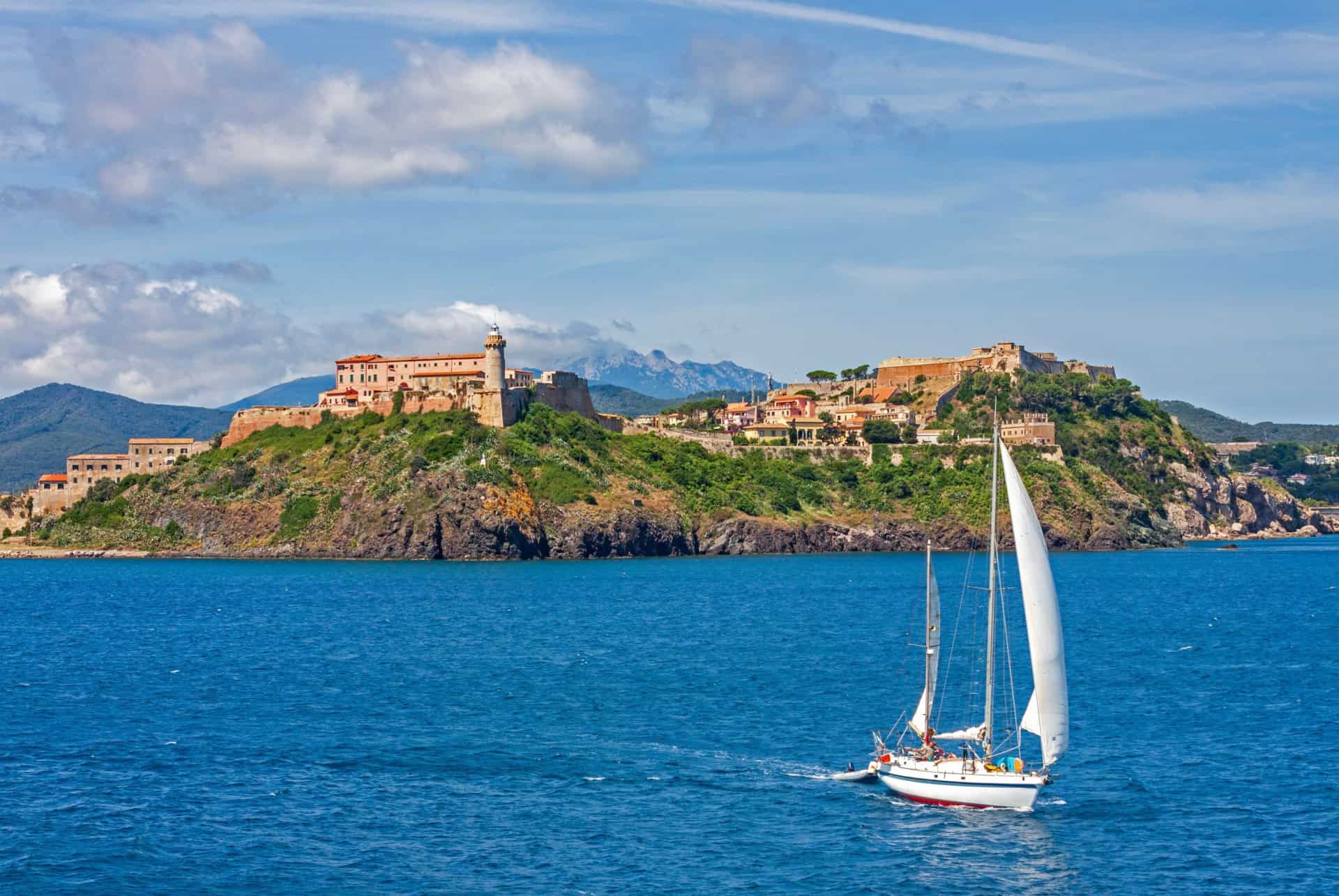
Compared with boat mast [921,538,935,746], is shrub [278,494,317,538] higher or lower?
higher

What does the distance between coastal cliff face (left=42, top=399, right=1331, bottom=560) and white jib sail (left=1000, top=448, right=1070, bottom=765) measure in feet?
322

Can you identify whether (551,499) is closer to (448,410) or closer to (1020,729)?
(448,410)

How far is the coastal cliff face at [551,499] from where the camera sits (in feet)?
454

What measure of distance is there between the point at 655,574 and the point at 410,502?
2774 centimetres

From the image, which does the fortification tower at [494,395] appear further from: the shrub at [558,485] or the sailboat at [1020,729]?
the sailboat at [1020,729]

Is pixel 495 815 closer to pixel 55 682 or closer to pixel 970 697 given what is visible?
pixel 970 697

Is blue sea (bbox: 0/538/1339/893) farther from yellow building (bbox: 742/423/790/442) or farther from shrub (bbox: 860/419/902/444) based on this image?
yellow building (bbox: 742/423/790/442)

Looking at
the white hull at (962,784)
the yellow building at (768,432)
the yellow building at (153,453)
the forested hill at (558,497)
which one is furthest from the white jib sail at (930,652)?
the yellow building at (768,432)

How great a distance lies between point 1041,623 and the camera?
4000cm

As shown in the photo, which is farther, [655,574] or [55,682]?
[655,574]

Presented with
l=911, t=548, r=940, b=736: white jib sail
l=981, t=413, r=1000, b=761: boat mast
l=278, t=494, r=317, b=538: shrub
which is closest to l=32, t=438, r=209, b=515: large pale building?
l=278, t=494, r=317, b=538: shrub

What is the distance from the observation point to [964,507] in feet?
520

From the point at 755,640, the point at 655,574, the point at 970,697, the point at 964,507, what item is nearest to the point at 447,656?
the point at 755,640

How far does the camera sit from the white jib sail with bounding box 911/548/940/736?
138 ft
